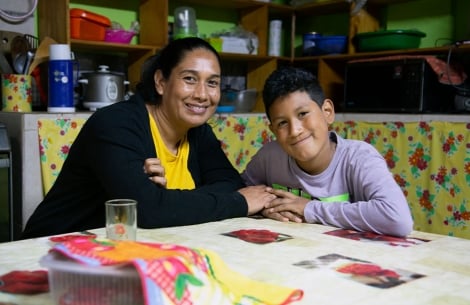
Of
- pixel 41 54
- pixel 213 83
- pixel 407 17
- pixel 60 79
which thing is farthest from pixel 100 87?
pixel 407 17

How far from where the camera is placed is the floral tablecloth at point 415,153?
2649 millimetres

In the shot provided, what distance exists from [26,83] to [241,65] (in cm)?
182

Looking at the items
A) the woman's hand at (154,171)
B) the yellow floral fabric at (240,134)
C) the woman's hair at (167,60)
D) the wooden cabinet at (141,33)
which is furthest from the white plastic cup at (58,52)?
the woman's hand at (154,171)

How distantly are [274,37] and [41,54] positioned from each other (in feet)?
5.87

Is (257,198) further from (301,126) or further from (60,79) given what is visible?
(60,79)

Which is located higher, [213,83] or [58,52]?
[58,52]

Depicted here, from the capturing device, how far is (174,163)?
1.89 metres

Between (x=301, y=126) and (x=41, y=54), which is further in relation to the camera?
(x=41, y=54)

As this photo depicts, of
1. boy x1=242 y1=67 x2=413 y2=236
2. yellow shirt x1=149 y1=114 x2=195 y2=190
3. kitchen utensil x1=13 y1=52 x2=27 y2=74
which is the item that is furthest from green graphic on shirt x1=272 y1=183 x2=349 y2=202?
kitchen utensil x1=13 y1=52 x2=27 y2=74

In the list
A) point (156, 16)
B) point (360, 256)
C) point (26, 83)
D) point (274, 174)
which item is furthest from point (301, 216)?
point (156, 16)

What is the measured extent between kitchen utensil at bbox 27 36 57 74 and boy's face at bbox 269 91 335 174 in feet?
5.40

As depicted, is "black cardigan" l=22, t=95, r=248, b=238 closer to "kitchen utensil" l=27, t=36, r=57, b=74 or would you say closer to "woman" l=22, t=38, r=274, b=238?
"woman" l=22, t=38, r=274, b=238

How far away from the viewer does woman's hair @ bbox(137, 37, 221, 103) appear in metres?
1.86

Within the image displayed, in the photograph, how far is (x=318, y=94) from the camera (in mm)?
1655
